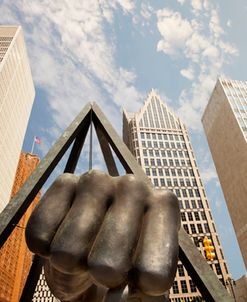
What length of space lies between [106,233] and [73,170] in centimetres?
339

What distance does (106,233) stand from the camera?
1624mm

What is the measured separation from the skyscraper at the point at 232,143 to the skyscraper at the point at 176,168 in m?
7.77

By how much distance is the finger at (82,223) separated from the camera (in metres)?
1.57

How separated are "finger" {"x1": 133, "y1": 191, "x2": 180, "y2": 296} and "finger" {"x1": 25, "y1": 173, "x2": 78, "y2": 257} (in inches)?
22.7

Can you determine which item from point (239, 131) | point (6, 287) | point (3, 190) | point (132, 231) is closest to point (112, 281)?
point (132, 231)

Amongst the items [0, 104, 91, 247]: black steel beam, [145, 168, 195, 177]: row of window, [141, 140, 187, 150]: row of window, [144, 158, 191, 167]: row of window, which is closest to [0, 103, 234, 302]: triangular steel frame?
[0, 104, 91, 247]: black steel beam

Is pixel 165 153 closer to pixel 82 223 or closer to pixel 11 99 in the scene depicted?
pixel 11 99

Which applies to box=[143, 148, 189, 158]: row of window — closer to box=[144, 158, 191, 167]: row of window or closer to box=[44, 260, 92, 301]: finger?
box=[144, 158, 191, 167]: row of window

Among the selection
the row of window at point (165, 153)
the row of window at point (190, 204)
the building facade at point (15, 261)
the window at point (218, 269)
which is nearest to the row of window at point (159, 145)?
the row of window at point (165, 153)

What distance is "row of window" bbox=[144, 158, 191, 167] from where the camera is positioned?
83.2 metres

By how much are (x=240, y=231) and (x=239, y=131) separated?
2452cm

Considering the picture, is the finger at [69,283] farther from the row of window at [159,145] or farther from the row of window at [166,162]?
the row of window at [159,145]

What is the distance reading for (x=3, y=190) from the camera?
7344 cm

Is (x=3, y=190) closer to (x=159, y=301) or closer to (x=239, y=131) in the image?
(x=239, y=131)
